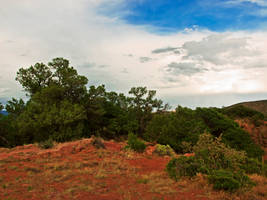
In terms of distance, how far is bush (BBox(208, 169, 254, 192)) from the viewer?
703 centimetres

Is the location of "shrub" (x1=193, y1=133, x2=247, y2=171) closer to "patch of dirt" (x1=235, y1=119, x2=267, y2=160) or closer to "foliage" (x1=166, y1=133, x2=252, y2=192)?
"foliage" (x1=166, y1=133, x2=252, y2=192)

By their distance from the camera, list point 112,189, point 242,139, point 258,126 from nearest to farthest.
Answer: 1. point 112,189
2. point 242,139
3. point 258,126

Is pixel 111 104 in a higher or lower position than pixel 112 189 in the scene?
higher

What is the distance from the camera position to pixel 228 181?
718 cm

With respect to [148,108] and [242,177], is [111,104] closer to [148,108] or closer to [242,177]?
[148,108]

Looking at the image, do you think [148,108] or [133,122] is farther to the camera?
[148,108]

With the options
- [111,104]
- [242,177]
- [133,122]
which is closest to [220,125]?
[133,122]

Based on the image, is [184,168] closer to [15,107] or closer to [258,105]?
[15,107]

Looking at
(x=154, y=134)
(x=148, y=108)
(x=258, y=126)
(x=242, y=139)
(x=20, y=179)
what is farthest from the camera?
(x=148, y=108)

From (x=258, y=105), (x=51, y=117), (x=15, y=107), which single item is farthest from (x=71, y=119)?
(x=258, y=105)

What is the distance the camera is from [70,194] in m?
7.15

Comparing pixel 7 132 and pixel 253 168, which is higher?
pixel 7 132

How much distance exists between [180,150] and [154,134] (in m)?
5.35

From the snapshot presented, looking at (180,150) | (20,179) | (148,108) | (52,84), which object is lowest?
(180,150)
